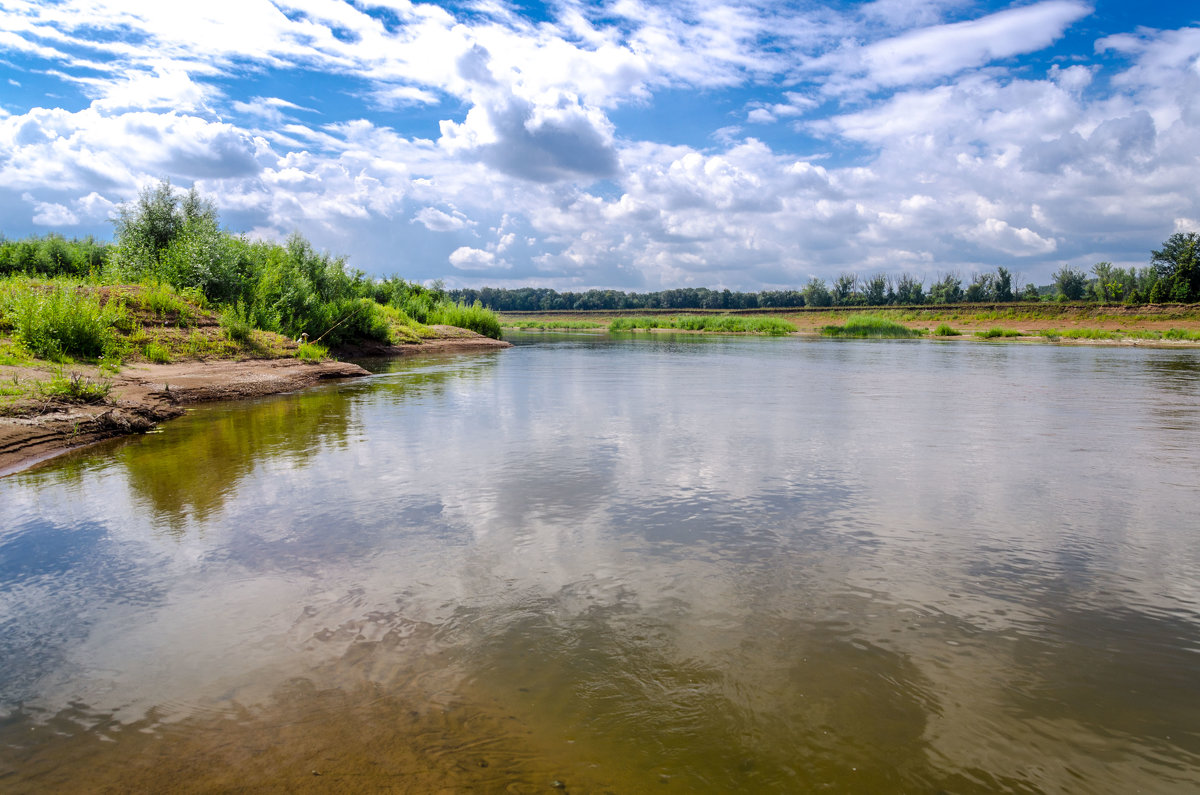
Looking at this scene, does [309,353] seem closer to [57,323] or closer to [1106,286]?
[57,323]

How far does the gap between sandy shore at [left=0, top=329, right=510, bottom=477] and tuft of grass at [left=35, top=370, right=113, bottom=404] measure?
0.57ft

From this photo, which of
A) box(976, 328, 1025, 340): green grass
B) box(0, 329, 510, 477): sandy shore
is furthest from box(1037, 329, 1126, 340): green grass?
box(0, 329, 510, 477): sandy shore

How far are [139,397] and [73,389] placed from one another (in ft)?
4.65

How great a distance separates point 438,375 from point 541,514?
16708 millimetres

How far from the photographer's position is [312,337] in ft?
86.2

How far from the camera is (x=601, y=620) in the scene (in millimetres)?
4375

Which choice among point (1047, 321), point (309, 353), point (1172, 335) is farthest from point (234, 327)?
point (1047, 321)

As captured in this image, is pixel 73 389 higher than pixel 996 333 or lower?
lower

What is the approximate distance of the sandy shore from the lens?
29.9ft

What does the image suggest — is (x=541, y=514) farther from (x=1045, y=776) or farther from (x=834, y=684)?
(x=1045, y=776)

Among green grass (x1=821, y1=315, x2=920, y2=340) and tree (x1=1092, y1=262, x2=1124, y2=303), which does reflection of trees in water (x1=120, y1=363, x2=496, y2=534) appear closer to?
green grass (x1=821, y1=315, x2=920, y2=340)

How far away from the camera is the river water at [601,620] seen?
309cm

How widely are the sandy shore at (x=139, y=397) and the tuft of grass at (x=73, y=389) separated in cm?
17

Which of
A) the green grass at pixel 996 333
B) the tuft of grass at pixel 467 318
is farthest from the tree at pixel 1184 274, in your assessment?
the tuft of grass at pixel 467 318
